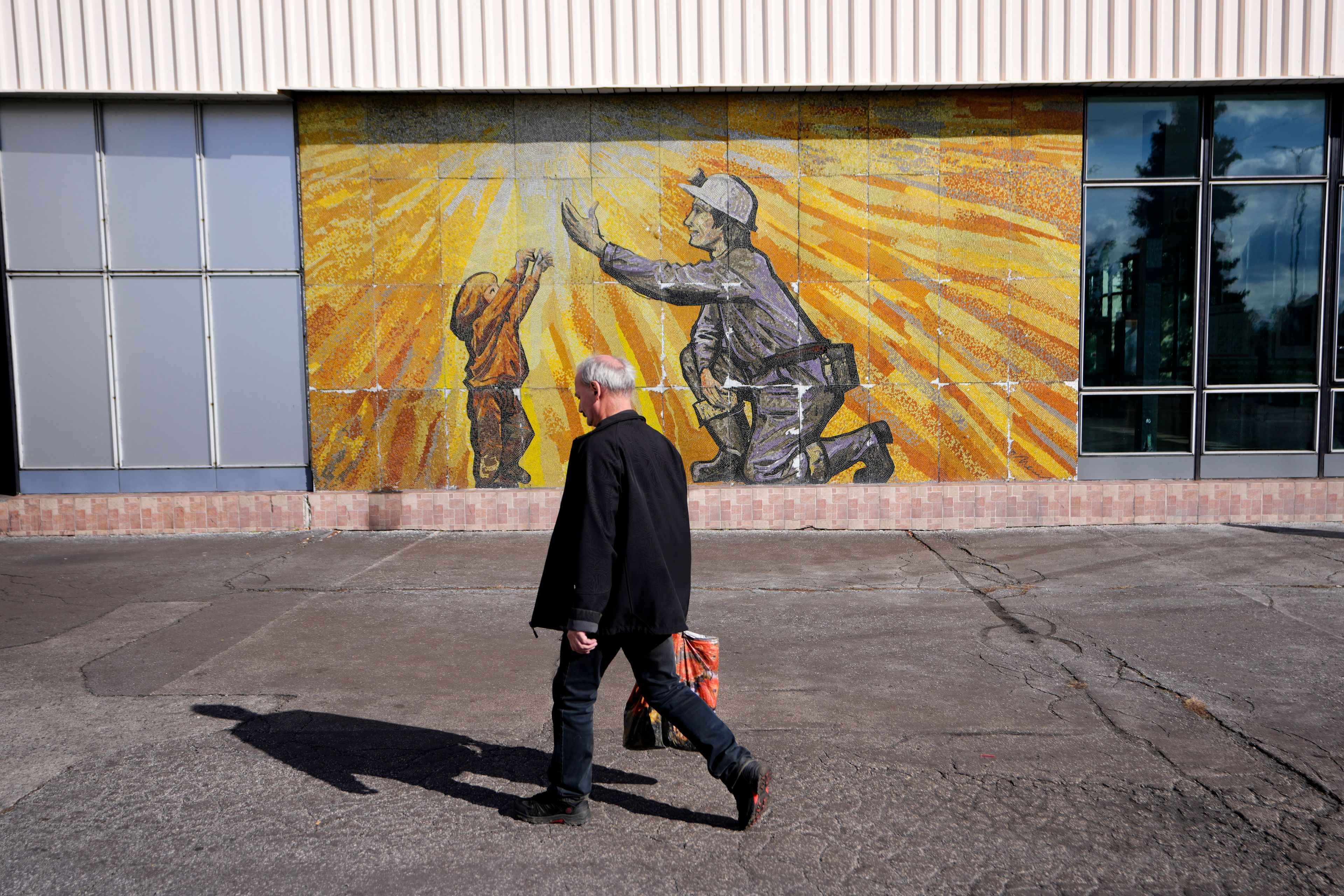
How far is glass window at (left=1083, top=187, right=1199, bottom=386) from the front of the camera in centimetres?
978

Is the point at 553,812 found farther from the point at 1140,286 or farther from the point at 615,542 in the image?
the point at 1140,286

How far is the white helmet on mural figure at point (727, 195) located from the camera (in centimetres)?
970

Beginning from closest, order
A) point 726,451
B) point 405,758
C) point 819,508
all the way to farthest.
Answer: point 405,758 → point 819,508 → point 726,451

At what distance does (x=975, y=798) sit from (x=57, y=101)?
10729 mm

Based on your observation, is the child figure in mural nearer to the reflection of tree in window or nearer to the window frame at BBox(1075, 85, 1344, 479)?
the window frame at BBox(1075, 85, 1344, 479)

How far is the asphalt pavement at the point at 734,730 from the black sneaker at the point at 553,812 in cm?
5

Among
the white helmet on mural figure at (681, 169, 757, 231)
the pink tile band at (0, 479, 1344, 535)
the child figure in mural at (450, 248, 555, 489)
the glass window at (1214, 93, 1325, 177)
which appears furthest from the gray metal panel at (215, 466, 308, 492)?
the glass window at (1214, 93, 1325, 177)

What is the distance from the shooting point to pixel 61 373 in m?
9.92

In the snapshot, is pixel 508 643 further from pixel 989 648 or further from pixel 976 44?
pixel 976 44

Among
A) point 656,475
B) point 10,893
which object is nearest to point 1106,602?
point 656,475

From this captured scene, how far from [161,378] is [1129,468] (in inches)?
405

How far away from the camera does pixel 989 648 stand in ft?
18.3

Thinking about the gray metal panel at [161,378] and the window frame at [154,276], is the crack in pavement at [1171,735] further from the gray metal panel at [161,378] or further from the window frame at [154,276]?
the gray metal panel at [161,378]

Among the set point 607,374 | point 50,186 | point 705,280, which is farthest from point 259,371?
point 607,374
